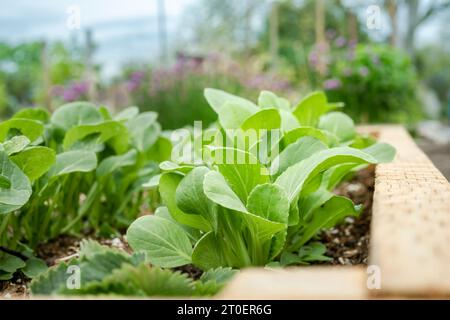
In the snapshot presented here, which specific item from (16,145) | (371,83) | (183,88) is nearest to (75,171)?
(16,145)

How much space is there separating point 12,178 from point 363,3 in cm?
1043

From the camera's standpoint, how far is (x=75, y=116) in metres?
1.98

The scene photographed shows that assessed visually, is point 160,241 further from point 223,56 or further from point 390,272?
point 223,56

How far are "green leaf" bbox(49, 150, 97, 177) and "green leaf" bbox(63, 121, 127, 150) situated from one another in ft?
0.47

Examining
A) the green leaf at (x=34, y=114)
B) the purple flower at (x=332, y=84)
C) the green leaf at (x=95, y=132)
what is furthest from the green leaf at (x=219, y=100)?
the purple flower at (x=332, y=84)

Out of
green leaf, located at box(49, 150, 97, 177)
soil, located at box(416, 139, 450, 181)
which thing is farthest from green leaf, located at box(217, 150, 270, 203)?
soil, located at box(416, 139, 450, 181)

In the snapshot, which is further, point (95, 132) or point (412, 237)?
point (95, 132)

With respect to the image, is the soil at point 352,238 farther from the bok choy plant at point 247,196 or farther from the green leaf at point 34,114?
the green leaf at point 34,114

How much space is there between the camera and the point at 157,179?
157cm

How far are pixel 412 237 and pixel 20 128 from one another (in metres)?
1.20

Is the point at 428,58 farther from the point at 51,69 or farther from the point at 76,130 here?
the point at 76,130

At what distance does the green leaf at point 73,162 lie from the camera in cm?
162

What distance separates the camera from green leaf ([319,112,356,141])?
195 centimetres

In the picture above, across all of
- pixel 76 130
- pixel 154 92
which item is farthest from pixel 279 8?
pixel 76 130
